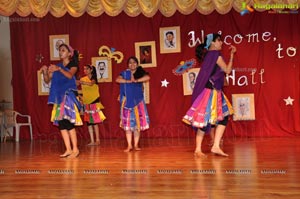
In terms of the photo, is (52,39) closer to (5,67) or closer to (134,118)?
(5,67)

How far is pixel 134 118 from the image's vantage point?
4.80 metres

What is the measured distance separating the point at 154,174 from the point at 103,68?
3.70 metres

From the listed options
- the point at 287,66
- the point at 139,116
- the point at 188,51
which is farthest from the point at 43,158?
the point at 287,66

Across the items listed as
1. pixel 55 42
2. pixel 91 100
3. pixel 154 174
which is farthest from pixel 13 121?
pixel 154 174

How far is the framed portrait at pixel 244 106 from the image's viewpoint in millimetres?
6199

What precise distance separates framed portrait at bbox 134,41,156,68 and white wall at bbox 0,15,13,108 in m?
2.46

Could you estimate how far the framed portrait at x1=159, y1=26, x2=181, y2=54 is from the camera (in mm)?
6378

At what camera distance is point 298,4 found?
5496 millimetres

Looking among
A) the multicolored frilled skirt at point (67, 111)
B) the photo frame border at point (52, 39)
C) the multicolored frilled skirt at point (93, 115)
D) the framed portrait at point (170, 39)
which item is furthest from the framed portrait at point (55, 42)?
the multicolored frilled skirt at point (67, 111)

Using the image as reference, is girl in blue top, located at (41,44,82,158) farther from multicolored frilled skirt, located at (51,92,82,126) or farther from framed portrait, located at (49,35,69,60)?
framed portrait, located at (49,35,69,60)

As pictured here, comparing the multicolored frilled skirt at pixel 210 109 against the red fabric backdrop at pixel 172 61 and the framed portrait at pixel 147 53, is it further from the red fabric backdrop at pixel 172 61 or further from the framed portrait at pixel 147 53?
the framed portrait at pixel 147 53

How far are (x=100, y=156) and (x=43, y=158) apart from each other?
25.5 inches

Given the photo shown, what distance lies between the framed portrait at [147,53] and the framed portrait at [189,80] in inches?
23.1

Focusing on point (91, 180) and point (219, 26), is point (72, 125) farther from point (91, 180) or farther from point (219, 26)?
point (219, 26)
